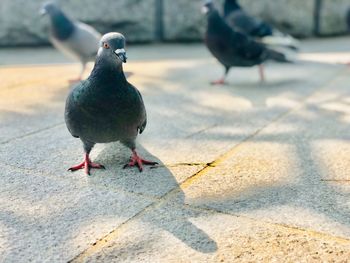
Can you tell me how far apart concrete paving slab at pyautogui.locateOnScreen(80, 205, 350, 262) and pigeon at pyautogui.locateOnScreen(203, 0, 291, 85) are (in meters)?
3.82

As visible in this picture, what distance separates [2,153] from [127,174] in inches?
42.3

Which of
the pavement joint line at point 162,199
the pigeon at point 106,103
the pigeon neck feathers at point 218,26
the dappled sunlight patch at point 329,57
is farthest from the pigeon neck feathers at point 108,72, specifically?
the dappled sunlight patch at point 329,57

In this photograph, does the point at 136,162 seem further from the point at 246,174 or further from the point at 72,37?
the point at 72,37

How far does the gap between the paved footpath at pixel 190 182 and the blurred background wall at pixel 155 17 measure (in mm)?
3495

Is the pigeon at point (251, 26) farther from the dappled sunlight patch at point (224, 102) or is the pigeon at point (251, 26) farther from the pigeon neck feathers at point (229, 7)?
the dappled sunlight patch at point (224, 102)

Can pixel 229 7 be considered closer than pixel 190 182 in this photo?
No

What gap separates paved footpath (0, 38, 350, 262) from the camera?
254 cm

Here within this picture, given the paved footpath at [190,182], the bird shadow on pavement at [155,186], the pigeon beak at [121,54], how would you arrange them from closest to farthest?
the paved footpath at [190,182] < the bird shadow on pavement at [155,186] < the pigeon beak at [121,54]

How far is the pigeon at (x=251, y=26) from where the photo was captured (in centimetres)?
760

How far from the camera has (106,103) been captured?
3289mm

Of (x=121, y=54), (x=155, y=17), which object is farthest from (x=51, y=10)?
(x=121, y=54)

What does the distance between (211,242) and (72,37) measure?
4.73 m

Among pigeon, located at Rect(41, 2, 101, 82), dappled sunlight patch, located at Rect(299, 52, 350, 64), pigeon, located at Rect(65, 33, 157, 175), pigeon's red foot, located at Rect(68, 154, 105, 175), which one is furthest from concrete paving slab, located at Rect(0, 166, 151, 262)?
dappled sunlight patch, located at Rect(299, 52, 350, 64)

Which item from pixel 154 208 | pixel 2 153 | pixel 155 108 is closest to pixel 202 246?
pixel 154 208
